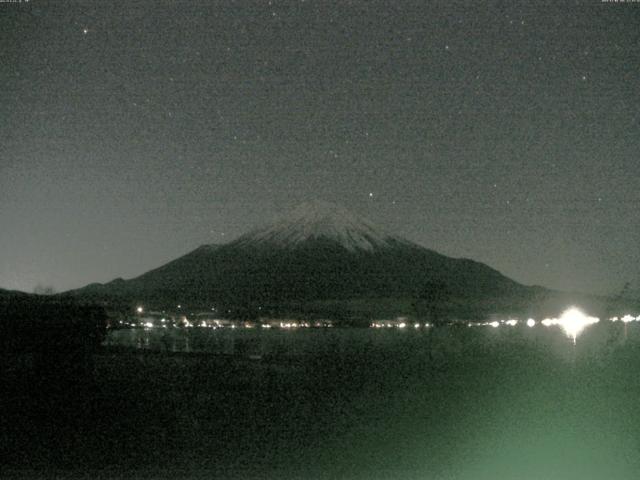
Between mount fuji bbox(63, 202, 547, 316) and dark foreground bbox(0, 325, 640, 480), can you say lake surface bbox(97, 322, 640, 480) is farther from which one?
mount fuji bbox(63, 202, 547, 316)

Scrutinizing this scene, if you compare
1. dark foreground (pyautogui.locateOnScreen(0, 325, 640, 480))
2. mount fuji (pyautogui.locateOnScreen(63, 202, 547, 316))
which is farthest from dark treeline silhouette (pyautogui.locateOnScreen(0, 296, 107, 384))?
mount fuji (pyautogui.locateOnScreen(63, 202, 547, 316))

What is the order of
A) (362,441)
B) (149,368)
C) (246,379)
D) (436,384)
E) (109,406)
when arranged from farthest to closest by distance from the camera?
(149,368) < (246,379) < (436,384) < (109,406) < (362,441)

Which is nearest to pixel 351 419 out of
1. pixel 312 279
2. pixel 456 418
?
pixel 456 418

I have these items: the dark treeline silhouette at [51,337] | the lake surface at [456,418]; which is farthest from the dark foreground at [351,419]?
the dark treeline silhouette at [51,337]

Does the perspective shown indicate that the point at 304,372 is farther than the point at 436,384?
Yes

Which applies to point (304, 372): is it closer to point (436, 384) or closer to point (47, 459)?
point (436, 384)

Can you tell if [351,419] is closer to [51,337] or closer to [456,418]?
[456,418]

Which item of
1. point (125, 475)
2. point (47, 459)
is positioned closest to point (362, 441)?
point (125, 475)

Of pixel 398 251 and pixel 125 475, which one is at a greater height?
pixel 398 251
